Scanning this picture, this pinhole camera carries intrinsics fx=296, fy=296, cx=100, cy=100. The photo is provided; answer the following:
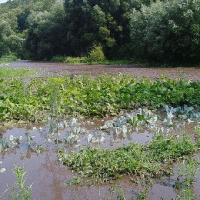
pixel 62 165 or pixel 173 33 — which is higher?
pixel 173 33

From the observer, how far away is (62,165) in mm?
3809

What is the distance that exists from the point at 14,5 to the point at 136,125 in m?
101

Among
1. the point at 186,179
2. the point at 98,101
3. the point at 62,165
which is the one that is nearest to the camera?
the point at 186,179

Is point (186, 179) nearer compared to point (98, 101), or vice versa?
point (186, 179)

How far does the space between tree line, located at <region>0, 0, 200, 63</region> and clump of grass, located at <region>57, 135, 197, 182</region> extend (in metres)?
14.4

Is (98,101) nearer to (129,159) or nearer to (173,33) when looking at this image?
(129,159)

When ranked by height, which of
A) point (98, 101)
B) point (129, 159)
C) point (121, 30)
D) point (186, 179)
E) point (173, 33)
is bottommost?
point (186, 179)

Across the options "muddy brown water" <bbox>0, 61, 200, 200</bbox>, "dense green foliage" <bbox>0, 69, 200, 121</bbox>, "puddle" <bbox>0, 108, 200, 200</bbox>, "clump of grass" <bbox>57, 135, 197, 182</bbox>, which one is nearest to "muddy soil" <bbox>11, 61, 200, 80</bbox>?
"dense green foliage" <bbox>0, 69, 200, 121</bbox>

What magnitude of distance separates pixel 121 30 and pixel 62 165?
2441 centimetres

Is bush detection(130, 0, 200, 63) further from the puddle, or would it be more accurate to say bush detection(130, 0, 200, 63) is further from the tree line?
the puddle

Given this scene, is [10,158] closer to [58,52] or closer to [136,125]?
[136,125]

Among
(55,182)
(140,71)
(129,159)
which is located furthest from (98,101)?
(140,71)

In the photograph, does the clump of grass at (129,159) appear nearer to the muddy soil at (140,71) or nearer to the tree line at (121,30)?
the muddy soil at (140,71)

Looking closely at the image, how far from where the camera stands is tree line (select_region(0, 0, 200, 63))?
1749 centimetres
